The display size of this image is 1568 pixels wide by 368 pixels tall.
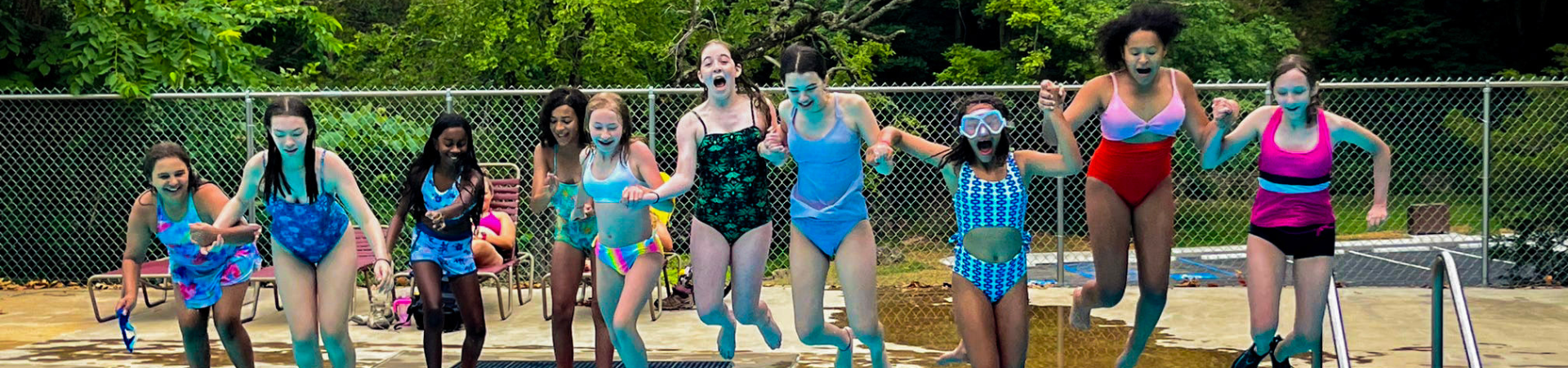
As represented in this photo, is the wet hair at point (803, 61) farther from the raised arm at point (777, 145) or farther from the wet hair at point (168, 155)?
the wet hair at point (168, 155)

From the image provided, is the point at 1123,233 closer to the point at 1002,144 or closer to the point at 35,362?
the point at 1002,144

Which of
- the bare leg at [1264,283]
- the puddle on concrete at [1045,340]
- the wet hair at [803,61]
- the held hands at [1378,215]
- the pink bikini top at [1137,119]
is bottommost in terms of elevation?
the puddle on concrete at [1045,340]

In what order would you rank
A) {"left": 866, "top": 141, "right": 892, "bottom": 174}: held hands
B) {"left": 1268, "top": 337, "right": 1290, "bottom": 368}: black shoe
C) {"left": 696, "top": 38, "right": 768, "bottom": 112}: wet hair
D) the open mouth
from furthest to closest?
{"left": 1268, "top": 337, "right": 1290, "bottom": 368}: black shoe, {"left": 696, "top": 38, "right": 768, "bottom": 112}: wet hair, the open mouth, {"left": 866, "top": 141, "right": 892, "bottom": 174}: held hands

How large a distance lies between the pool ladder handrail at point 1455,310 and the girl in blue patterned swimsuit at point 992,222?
1.65 metres

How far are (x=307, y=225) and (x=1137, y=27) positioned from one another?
3.64 metres

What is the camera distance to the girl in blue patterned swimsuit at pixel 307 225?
6.18 m

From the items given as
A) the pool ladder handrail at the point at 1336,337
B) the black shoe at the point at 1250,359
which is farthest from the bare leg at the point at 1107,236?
the pool ladder handrail at the point at 1336,337

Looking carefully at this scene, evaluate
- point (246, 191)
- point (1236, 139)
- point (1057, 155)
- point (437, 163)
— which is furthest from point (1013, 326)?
point (246, 191)

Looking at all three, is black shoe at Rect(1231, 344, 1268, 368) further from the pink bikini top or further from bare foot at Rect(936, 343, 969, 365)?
bare foot at Rect(936, 343, 969, 365)

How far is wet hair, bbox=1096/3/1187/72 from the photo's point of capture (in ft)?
19.7

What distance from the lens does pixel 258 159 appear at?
6266mm

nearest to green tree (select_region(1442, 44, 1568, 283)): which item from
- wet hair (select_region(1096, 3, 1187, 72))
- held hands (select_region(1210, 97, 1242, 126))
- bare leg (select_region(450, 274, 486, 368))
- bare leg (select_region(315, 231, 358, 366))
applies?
held hands (select_region(1210, 97, 1242, 126))

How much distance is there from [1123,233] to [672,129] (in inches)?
284

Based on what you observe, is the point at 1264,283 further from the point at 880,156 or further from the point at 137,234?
the point at 137,234
